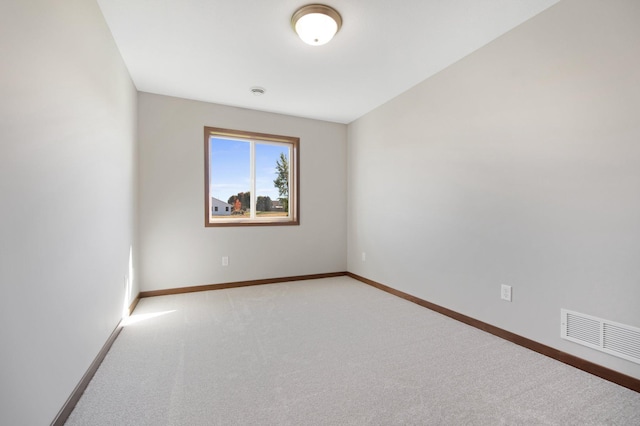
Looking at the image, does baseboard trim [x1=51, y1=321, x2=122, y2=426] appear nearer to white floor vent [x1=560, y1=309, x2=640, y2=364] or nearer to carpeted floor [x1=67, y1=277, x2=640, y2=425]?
carpeted floor [x1=67, y1=277, x2=640, y2=425]

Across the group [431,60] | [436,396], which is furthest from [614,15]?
[436,396]

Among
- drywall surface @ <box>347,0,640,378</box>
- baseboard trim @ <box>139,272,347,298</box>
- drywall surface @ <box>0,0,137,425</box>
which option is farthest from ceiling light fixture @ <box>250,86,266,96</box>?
baseboard trim @ <box>139,272,347,298</box>

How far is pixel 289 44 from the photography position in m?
2.39

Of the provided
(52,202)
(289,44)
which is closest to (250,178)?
(289,44)

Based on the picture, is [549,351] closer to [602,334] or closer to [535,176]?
[602,334]

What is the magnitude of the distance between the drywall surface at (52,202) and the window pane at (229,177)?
1673 mm

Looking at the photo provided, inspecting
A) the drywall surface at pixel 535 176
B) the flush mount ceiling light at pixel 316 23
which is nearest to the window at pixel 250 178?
the drywall surface at pixel 535 176

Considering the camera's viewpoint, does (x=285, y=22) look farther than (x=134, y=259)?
No

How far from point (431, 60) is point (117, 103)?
2850 millimetres

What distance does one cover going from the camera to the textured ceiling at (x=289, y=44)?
1.98m

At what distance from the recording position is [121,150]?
2.58 m

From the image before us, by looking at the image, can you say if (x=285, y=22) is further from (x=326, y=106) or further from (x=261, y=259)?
(x=261, y=259)

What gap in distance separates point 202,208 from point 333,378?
2.74 meters

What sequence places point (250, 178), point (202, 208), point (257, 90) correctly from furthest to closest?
point (250, 178) < point (202, 208) < point (257, 90)
